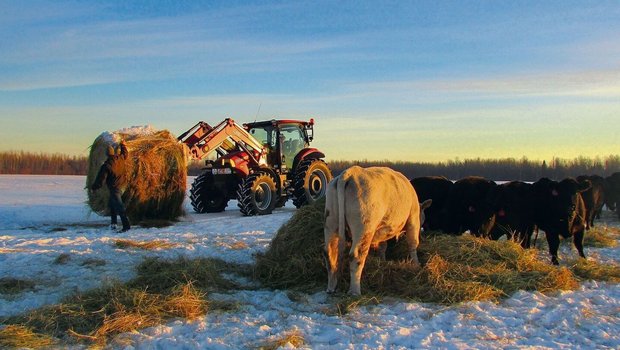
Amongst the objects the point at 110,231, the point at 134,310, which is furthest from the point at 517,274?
the point at 110,231

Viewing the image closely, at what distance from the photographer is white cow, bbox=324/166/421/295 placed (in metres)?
6.77

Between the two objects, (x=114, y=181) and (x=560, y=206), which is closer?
(x=560, y=206)

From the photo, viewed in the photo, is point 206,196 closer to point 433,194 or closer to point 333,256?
point 433,194

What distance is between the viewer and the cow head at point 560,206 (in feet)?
30.6

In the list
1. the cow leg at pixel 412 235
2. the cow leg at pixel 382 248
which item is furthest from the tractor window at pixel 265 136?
the cow leg at pixel 412 235

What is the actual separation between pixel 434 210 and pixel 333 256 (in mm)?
3507

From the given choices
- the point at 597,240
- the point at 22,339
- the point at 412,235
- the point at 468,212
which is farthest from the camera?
the point at 597,240

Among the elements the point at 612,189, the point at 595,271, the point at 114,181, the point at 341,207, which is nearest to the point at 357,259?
the point at 341,207

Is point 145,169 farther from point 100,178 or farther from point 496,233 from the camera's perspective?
point 496,233

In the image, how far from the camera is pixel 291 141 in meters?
18.7

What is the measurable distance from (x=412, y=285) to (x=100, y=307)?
370 centimetres

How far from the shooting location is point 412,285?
6984 mm

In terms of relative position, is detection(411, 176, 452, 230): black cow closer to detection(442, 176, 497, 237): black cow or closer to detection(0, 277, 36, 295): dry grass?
detection(442, 176, 497, 237): black cow

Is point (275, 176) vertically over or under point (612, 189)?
over
